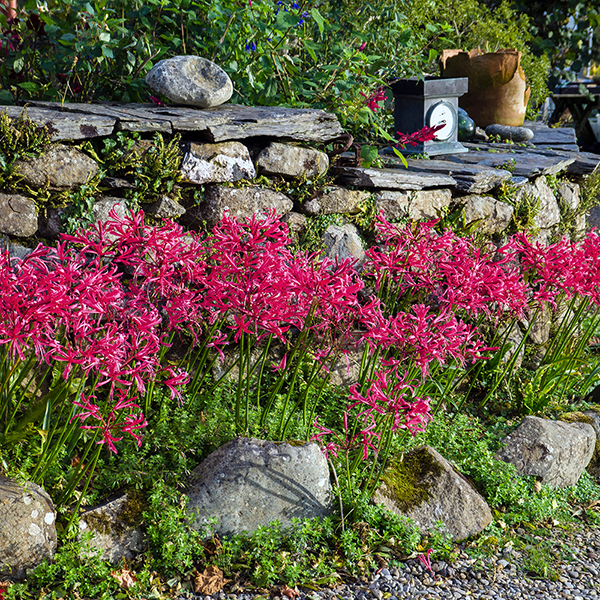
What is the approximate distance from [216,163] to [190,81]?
0.49 meters

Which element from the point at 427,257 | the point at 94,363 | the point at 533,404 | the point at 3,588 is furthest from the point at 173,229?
the point at 533,404

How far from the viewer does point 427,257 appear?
2.98m

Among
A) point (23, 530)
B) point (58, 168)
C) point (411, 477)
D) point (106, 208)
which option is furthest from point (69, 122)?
point (411, 477)

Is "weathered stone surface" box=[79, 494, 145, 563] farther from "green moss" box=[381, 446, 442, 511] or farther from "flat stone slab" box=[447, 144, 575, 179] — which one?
"flat stone slab" box=[447, 144, 575, 179]

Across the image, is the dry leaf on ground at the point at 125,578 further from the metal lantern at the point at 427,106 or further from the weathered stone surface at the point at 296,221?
the metal lantern at the point at 427,106

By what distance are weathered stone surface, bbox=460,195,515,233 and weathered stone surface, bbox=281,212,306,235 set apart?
129cm

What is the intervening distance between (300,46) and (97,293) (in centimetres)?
303

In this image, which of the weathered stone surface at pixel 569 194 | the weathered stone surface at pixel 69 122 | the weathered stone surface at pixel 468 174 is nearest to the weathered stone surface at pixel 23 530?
the weathered stone surface at pixel 69 122

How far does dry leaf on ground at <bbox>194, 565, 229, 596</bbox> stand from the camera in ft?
7.39

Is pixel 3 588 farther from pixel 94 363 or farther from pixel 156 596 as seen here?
pixel 94 363

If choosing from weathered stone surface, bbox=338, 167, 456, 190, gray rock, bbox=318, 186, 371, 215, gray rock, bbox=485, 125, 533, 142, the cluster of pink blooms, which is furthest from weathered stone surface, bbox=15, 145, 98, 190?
gray rock, bbox=485, 125, 533, 142

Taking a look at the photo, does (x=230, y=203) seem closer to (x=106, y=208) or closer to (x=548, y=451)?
(x=106, y=208)

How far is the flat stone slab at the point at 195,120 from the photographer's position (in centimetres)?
287

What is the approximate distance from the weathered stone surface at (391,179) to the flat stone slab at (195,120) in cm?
27
